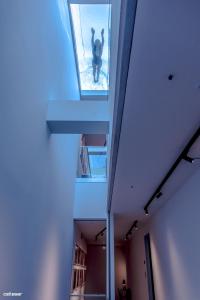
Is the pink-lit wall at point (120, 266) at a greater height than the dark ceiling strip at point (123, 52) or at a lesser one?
lesser

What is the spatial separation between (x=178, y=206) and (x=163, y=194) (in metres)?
0.32

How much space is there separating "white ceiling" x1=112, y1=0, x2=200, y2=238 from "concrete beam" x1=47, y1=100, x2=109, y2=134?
69 cm

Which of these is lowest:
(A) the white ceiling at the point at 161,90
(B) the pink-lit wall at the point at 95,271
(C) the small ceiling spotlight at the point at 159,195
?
(B) the pink-lit wall at the point at 95,271

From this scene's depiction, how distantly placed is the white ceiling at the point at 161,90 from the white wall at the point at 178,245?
0.43 m

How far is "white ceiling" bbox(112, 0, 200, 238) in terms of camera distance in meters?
1.28

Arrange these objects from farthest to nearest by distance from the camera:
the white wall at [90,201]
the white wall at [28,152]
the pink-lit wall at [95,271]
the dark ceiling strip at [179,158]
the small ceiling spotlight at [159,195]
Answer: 1. the pink-lit wall at [95,271]
2. the white wall at [90,201]
3. the small ceiling spotlight at [159,195]
4. the dark ceiling strip at [179,158]
5. the white wall at [28,152]

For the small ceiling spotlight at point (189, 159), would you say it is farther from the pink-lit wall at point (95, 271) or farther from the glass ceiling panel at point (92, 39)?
the pink-lit wall at point (95, 271)

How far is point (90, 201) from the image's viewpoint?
5.96 metres

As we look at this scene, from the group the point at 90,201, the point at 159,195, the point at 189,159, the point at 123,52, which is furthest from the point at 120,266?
the point at 123,52

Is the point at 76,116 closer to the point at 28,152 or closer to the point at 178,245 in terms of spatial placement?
the point at 28,152

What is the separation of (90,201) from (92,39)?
12.6ft

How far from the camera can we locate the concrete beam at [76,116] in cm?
303

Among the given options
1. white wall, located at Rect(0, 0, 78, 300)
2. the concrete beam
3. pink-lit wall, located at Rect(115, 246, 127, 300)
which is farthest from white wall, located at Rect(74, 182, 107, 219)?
pink-lit wall, located at Rect(115, 246, 127, 300)

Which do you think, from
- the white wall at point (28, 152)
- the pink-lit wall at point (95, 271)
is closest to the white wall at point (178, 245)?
the white wall at point (28, 152)
